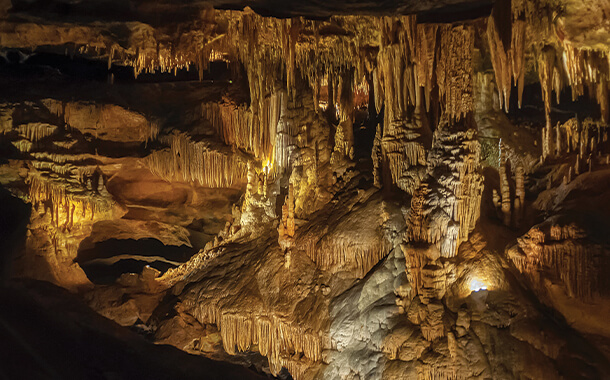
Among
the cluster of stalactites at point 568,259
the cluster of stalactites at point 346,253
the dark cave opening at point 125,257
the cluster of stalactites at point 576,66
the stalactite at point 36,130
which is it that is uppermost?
the cluster of stalactites at point 576,66

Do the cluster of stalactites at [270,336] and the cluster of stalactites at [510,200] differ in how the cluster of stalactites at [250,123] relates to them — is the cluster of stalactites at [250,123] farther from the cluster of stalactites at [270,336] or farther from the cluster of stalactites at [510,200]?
the cluster of stalactites at [510,200]

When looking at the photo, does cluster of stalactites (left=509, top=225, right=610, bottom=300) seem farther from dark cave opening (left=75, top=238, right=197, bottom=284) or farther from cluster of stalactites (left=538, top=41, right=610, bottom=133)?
dark cave opening (left=75, top=238, right=197, bottom=284)

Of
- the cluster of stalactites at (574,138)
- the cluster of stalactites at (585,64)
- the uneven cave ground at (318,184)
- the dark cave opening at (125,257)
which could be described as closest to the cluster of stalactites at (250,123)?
the uneven cave ground at (318,184)

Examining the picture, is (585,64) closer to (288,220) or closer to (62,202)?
(288,220)

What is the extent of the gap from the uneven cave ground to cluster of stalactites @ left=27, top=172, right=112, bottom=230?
0.17 feet

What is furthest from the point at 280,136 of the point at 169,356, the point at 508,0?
the point at 169,356

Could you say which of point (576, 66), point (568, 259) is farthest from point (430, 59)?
point (568, 259)

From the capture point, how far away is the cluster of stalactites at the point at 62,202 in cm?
1238

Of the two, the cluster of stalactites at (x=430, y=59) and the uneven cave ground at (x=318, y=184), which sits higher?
the cluster of stalactites at (x=430, y=59)

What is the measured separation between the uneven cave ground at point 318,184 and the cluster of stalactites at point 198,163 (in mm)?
58

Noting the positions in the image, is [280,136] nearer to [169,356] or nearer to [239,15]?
[239,15]

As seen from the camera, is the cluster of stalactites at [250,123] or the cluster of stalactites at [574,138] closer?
the cluster of stalactites at [574,138]

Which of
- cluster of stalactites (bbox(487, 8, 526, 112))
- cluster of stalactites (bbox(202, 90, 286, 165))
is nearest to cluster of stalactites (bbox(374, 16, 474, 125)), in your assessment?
cluster of stalactites (bbox(487, 8, 526, 112))

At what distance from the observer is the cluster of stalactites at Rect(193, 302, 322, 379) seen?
10.2m
